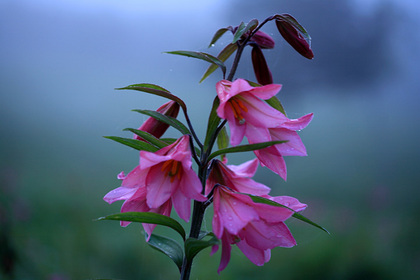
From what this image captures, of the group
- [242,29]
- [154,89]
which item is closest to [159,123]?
[154,89]

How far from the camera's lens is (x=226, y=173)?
0.51 m

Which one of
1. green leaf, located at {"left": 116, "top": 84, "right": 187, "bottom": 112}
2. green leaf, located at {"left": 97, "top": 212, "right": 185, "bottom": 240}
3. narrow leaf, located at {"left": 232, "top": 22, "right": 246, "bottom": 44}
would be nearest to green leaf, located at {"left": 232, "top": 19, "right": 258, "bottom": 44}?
narrow leaf, located at {"left": 232, "top": 22, "right": 246, "bottom": 44}

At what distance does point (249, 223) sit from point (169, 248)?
154 mm

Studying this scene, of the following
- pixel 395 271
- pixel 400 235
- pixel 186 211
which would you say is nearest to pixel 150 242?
pixel 186 211

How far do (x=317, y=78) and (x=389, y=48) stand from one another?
0.50 metres

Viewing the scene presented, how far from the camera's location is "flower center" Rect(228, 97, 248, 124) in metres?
0.44

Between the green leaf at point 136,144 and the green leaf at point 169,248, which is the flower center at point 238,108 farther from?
the green leaf at point 169,248

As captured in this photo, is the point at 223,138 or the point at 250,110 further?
the point at 223,138

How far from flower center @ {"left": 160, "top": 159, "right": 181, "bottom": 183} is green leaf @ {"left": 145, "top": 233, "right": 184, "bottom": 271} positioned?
13 cm

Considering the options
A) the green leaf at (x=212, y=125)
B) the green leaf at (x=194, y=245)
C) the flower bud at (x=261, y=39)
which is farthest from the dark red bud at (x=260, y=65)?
the green leaf at (x=194, y=245)

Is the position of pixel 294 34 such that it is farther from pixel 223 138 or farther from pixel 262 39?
pixel 223 138

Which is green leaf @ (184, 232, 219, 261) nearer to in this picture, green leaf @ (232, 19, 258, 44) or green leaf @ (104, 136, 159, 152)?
green leaf @ (104, 136, 159, 152)

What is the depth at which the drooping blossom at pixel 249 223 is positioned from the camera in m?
0.40

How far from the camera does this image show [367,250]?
72.4 inches
